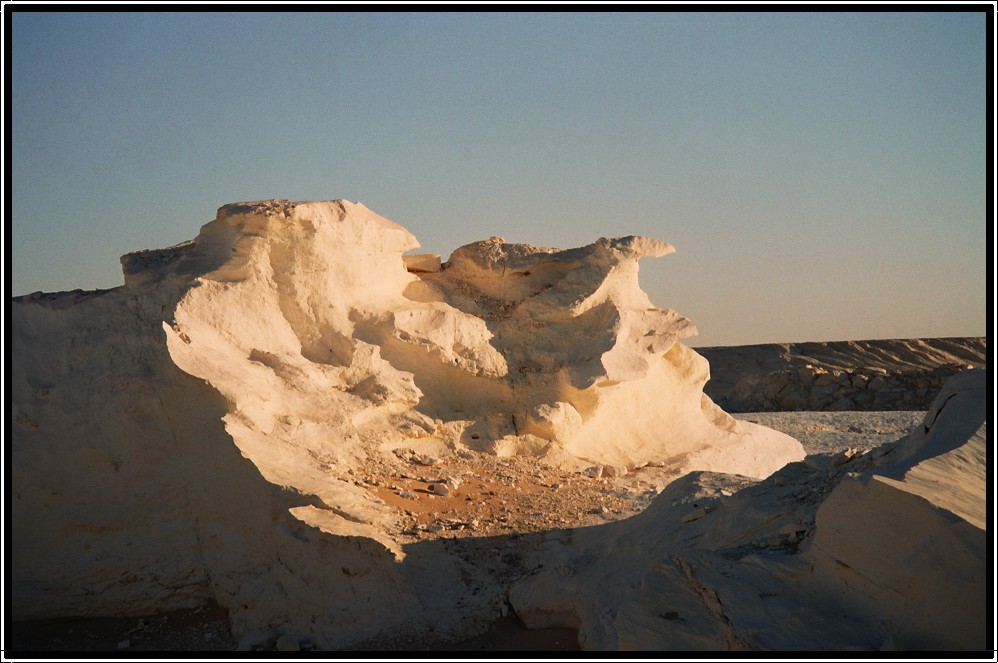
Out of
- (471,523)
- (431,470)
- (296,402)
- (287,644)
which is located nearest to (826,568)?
(471,523)

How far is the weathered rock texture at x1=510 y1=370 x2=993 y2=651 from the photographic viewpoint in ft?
10.5

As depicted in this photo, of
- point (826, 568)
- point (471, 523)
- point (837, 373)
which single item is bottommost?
point (471, 523)

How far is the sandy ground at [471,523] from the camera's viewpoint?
4.54 m

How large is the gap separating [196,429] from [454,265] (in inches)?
115

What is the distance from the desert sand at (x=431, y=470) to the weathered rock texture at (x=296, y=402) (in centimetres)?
2

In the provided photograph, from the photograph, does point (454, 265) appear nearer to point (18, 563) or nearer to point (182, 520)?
point (182, 520)

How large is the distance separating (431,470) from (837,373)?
13.1 meters

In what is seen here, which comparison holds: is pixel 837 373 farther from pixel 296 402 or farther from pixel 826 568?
pixel 826 568

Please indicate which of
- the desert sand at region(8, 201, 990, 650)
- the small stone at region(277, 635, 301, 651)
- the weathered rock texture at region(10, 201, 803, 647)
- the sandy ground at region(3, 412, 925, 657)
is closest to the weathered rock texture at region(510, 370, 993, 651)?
the desert sand at region(8, 201, 990, 650)

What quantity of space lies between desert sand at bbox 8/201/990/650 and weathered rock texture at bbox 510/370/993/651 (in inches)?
0.4

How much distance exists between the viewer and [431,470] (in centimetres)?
614

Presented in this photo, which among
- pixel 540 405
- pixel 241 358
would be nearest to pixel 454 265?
pixel 540 405

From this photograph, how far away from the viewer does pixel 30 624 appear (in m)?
5.59

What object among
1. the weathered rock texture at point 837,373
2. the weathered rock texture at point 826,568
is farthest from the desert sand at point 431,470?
the weathered rock texture at point 837,373
